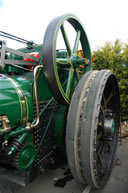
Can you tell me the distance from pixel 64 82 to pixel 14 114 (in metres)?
0.89

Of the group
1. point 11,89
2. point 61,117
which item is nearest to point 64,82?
point 61,117

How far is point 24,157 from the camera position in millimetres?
1494

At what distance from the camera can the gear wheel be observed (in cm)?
146

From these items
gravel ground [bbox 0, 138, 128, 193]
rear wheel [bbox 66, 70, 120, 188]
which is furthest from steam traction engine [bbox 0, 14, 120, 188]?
gravel ground [bbox 0, 138, 128, 193]

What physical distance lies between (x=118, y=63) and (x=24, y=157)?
3.52 meters

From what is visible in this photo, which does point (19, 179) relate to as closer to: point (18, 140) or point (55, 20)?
point (18, 140)

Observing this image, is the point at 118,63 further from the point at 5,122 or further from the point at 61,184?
the point at 5,122

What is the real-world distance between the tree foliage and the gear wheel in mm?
3124

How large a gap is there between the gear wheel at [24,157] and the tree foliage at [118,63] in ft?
10.2

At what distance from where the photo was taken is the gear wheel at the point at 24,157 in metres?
1.46

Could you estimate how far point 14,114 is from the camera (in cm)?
149

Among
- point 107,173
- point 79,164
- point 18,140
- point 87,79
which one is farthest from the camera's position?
point 107,173

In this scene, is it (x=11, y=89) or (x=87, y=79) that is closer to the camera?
(x=11, y=89)

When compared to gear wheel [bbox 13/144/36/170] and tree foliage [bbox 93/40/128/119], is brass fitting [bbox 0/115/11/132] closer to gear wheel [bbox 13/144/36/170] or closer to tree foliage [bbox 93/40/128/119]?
gear wheel [bbox 13/144/36/170]
